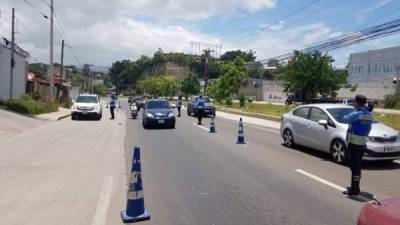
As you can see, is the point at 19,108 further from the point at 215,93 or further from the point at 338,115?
the point at 215,93

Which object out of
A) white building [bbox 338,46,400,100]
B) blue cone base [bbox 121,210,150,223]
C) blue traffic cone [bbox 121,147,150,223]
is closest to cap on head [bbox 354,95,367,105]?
blue traffic cone [bbox 121,147,150,223]

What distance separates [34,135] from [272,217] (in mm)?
14478

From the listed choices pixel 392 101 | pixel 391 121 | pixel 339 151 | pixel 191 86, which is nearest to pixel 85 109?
pixel 391 121

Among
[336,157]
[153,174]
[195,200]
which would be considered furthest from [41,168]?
[336,157]

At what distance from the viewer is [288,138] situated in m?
15.8

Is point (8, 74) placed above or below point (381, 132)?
above

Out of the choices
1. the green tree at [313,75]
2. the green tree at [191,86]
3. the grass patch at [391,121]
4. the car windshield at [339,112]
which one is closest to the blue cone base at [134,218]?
the car windshield at [339,112]

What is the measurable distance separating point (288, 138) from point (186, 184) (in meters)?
7.20

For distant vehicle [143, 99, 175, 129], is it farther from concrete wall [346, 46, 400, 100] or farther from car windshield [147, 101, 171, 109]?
concrete wall [346, 46, 400, 100]

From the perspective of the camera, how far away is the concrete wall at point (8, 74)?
33478 mm

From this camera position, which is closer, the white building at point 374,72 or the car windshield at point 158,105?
Answer: the car windshield at point 158,105

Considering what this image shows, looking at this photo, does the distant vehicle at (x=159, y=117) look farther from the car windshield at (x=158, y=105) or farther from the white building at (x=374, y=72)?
the white building at (x=374, y=72)

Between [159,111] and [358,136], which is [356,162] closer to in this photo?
[358,136]

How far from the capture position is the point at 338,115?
43.8 ft
